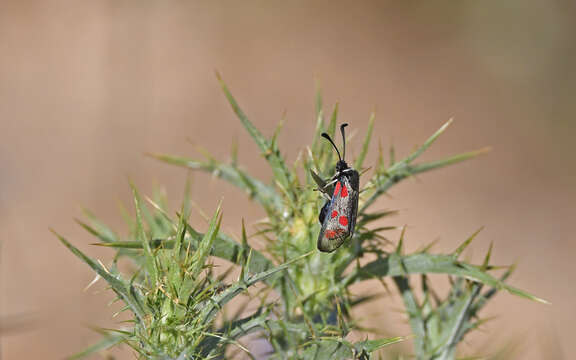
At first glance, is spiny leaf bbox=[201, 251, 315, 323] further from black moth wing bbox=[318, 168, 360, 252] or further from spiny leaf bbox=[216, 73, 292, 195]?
spiny leaf bbox=[216, 73, 292, 195]

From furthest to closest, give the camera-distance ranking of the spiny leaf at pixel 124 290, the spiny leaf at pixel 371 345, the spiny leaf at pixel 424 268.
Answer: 1. the spiny leaf at pixel 424 268
2. the spiny leaf at pixel 371 345
3. the spiny leaf at pixel 124 290

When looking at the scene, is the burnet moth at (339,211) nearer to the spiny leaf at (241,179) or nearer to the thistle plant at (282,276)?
the thistle plant at (282,276)

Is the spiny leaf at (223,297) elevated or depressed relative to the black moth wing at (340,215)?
depressed

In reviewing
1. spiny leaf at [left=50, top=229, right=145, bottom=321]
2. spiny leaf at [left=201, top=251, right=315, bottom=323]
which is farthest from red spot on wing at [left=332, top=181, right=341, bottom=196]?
spiny leaf at [left=50, top=229, right=145, bottom=321]

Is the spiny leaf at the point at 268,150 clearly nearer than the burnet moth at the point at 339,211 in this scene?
No

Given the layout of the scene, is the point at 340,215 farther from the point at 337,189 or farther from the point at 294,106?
the point at 294,106

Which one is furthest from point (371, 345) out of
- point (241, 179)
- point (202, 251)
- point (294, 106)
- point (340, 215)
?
point (294, 106)

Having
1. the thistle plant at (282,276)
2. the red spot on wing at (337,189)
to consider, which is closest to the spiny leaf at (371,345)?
the thistle plant at (282,276)
